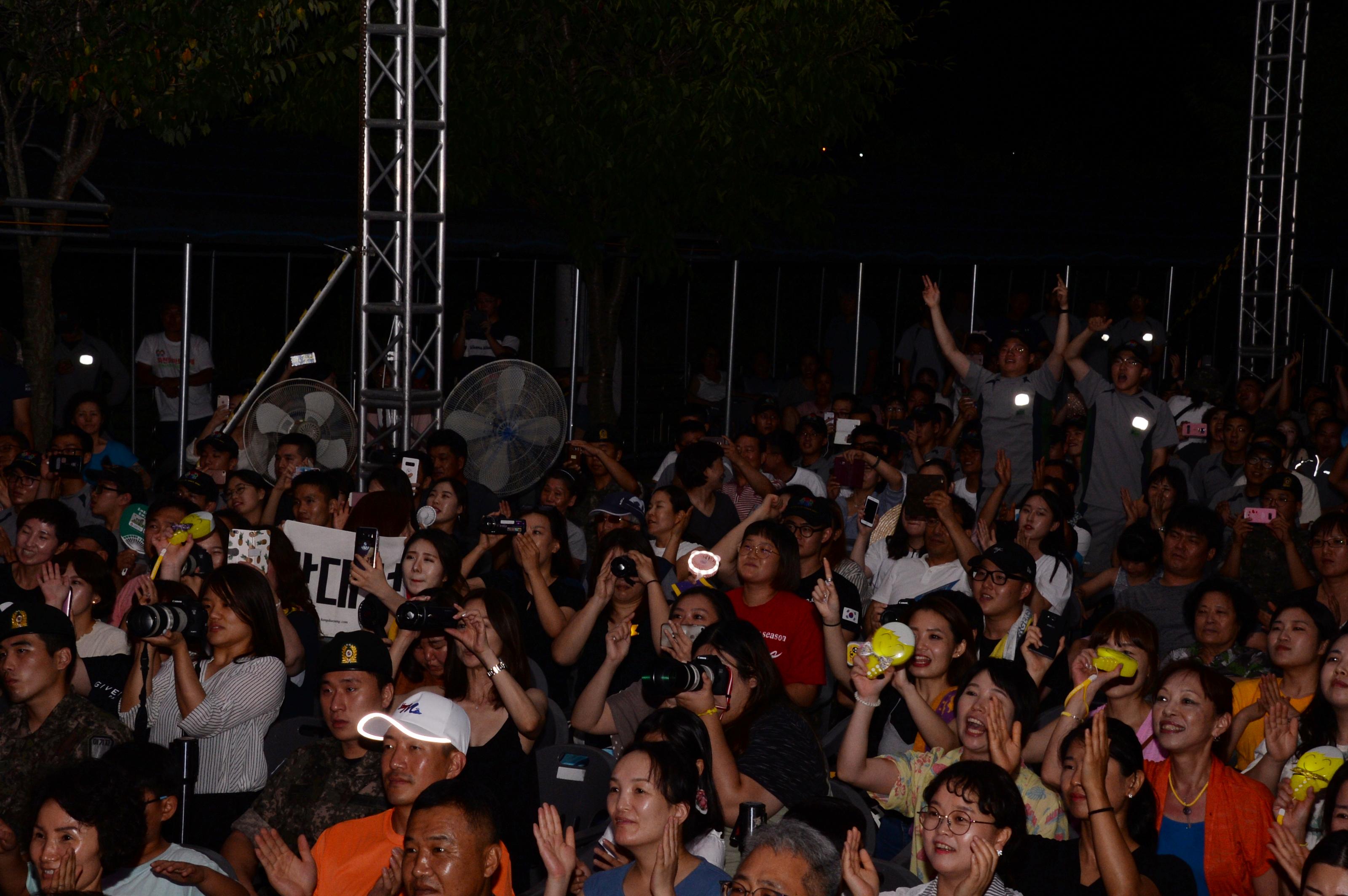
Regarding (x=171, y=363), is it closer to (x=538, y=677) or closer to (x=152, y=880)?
(x=538, y=677)

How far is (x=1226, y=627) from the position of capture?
264 inches

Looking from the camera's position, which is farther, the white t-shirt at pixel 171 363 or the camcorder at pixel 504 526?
the white t-shirt at pixel 171 363

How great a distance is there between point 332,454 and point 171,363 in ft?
12.5

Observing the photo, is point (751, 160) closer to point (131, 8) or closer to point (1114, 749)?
point (131, 8)

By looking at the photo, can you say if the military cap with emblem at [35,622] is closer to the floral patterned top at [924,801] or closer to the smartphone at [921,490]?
the floral patterned top at [924,801]

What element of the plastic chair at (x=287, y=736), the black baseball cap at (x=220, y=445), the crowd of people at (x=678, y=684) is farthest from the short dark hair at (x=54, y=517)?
the black baseball cap at (x=220, y=445)

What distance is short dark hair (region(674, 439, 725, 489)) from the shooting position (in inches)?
367

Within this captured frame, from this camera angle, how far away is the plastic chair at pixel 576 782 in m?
5.84

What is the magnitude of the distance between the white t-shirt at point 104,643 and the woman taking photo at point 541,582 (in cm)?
156

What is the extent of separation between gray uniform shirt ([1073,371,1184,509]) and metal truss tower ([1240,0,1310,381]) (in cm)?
514

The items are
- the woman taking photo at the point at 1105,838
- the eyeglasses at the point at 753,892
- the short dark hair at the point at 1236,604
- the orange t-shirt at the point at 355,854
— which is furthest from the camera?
the short dark hair at the point at 1236,604

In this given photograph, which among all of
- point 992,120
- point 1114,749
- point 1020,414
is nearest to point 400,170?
point 1020,414

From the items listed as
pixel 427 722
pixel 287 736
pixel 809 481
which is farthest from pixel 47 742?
pixel 809 481

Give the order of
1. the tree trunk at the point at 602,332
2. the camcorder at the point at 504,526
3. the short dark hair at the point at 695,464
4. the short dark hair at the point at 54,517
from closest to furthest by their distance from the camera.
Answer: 1. the camcorder at the point at 504,526
2. the short dark hair at the point at 54,517
3. the short dark hair at the point at 695,464
4. the tree trunk at the point at 602,332
